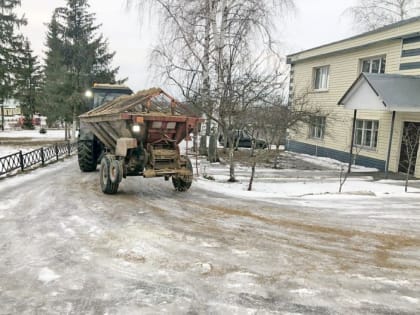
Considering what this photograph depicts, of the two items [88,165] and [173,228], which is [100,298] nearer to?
[173,228]

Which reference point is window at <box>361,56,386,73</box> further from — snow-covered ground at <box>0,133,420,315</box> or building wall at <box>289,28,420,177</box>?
snow-covered ground at <box>0,133,420,315</box>

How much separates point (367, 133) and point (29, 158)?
15.3 meters

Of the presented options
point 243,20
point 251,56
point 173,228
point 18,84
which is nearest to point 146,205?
point 173,228

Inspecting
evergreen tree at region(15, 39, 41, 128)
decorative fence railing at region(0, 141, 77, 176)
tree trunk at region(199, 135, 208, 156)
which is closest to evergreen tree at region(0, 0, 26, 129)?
evergreen tree at region(15, 39, 41, 128)

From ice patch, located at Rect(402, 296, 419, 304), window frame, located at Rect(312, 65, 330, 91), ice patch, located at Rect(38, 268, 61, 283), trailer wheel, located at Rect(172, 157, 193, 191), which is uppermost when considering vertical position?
window frame, located at Rect(312, 65, 330, 91)

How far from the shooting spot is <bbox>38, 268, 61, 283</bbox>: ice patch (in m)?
3.96

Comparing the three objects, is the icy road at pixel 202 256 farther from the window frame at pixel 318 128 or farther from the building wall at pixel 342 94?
the window frame at pixel 318 128

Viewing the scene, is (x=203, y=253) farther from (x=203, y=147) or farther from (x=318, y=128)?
(x=318, y=128)

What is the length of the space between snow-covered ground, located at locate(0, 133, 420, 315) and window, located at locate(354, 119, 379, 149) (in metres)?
7.76

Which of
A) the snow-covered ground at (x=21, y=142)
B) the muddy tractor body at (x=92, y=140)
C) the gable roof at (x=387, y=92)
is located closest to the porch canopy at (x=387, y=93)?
the gable roof at (x=387, y=92)

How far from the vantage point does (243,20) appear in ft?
52.0

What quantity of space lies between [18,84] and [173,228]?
2768 cm

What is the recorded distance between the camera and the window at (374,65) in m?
15.9

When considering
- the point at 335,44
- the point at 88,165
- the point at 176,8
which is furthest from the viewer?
the point at 335,44
